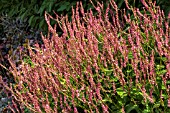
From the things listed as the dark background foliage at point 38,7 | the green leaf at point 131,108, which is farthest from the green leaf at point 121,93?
the dark background foliage at point 38,7

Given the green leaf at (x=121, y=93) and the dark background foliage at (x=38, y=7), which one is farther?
the dark background foliage at (x=38, y=7)

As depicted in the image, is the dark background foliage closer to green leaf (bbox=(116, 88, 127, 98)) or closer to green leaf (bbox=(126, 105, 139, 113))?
green leaf (bbox=(116, 88, 127, 98))

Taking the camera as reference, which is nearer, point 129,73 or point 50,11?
point 129,73

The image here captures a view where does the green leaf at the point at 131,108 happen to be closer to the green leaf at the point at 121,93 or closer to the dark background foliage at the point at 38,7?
the green leaf at the point at 121,93

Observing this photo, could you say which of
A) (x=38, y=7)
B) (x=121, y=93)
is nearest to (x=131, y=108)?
(x=121, y=93)

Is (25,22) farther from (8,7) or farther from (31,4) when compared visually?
(31,4)

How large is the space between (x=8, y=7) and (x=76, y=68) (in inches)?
159

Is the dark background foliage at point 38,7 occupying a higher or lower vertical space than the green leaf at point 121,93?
higher

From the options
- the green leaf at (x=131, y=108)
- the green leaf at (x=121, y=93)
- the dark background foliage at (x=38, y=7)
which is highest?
the dark background foliage at (x=38, y=7)

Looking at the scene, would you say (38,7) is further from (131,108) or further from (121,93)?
(131,108)

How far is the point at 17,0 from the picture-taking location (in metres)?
6.76

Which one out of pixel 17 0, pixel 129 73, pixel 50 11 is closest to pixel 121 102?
pixel 129 73

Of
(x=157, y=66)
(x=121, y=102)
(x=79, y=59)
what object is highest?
(x=79, y=59)

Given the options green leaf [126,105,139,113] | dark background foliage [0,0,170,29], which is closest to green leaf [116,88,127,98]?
green leaf [126,105,139,113]
